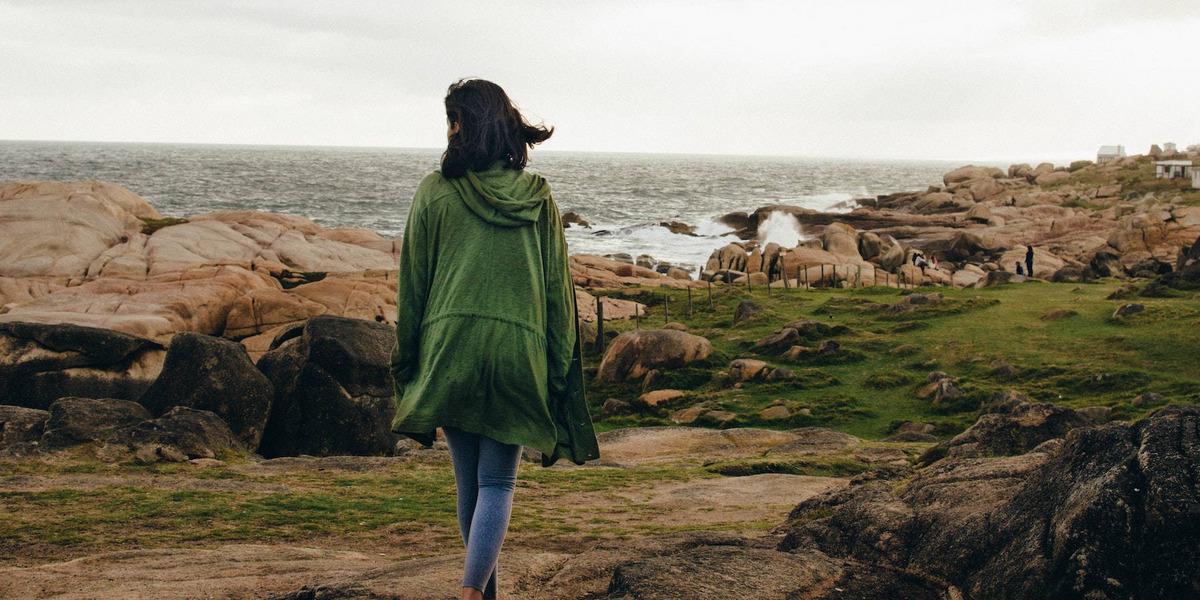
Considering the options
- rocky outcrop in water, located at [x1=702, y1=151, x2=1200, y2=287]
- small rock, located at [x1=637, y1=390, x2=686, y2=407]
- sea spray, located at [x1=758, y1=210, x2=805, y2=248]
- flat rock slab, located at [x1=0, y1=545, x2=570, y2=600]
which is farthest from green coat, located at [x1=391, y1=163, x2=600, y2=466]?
sea spray, located at [x1=758, y1=210, x2=805, y2=248]

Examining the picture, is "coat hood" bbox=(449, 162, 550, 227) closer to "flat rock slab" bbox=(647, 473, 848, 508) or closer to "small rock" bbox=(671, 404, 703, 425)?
"flat rock slab" bbox=(647, 473, 848, 508)

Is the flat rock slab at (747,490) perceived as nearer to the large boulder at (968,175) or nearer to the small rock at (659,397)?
the small rock at (659,397)

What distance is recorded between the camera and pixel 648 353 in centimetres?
1723

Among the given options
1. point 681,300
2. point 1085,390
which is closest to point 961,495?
point 1085,390

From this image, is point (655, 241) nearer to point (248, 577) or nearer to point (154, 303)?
point (154, 303)

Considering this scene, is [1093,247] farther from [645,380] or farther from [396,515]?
[396,515]

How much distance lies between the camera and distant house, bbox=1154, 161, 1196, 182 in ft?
183

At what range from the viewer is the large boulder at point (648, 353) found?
56.1 feet

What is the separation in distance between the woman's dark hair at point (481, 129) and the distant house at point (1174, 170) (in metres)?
60.4

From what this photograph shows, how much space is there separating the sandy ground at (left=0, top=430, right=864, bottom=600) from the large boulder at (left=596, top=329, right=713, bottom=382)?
875cm

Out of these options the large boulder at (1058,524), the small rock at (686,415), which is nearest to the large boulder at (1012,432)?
the large boulder at (1058,524)

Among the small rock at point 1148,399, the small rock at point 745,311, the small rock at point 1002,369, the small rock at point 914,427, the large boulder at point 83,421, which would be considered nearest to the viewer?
the large boulder at point 83,421

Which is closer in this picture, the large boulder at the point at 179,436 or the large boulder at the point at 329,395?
the large boulder at the point at 179,436

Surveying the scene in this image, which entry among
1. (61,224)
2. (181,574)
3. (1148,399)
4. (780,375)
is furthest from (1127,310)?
(61,224)
